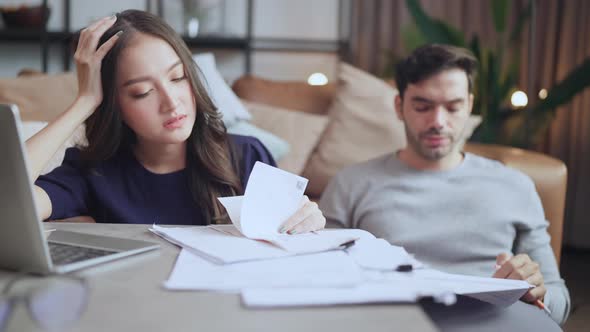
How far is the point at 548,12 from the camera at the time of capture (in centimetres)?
325

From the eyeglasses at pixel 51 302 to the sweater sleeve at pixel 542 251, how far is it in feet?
3.75

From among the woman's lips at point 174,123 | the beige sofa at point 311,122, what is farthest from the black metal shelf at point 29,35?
the woman's lips at point 174,123

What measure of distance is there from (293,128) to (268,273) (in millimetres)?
1684

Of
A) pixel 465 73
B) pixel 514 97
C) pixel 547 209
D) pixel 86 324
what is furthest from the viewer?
pixel 514 97

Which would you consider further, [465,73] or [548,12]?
[548,12]

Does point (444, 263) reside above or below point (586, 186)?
above

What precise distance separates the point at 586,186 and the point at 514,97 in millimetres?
637

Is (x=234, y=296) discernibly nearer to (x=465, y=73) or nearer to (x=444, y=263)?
(x=444, y=263)

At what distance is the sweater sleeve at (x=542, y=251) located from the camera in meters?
1.48

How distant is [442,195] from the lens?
1.67 meters

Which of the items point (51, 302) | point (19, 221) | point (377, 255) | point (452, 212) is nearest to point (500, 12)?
point (452, 212)

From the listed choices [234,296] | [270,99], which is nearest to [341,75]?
[270,99]

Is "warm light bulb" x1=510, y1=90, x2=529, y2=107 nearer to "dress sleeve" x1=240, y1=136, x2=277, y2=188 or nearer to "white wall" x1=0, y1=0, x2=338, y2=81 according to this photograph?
"white wall" x1=0, y1=0, x2=338, y2=81

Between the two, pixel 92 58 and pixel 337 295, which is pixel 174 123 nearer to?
pixel 92 58
